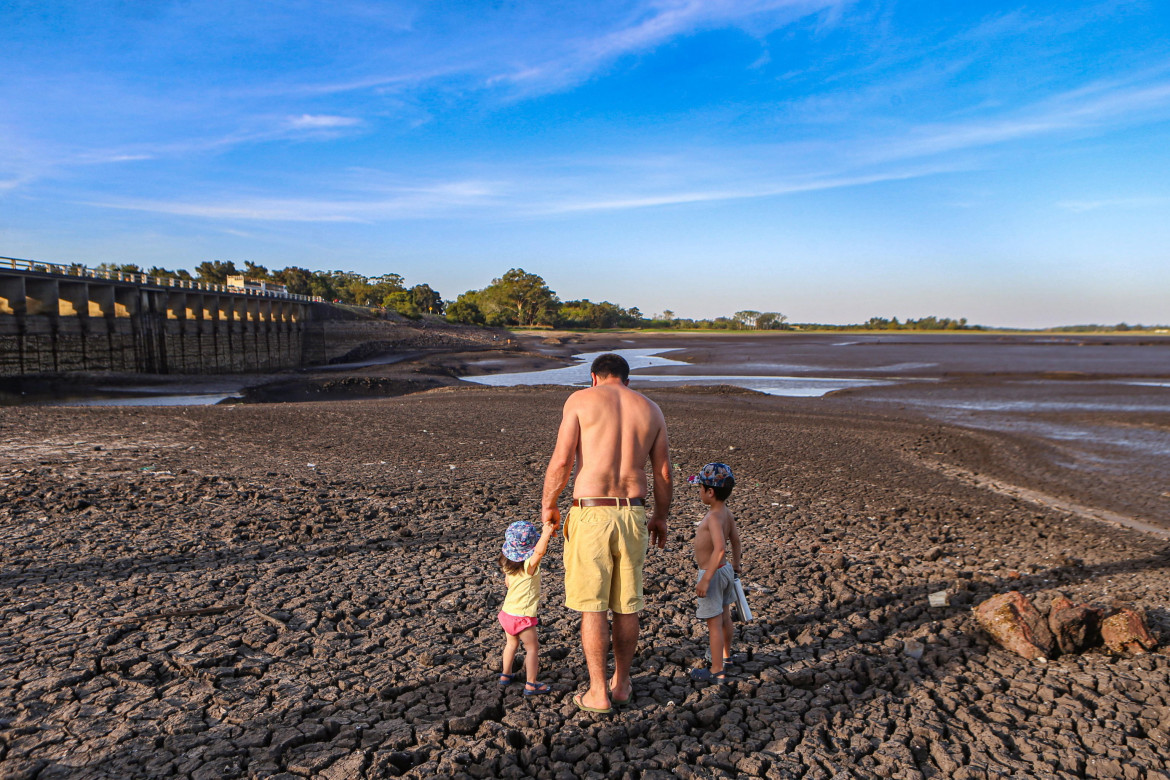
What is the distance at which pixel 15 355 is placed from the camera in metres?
30.8

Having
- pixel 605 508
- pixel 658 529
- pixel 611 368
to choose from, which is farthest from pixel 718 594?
pixel 611 368

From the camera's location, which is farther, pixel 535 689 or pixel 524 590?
pixel 535 689

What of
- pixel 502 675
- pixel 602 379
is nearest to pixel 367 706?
pixel 502 675

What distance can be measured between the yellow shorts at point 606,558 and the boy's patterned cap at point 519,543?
27cm

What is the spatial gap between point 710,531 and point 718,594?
16.2 inches

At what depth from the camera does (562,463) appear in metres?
3.58

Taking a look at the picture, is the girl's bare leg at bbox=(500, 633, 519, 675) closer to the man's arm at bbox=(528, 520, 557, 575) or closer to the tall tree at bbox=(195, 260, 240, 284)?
A: the man's arm at bbox=(528, 520, 557, 575)

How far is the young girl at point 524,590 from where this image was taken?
3.66 metres

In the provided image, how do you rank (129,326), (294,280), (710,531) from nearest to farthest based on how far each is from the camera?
(710,531) → (129,326) → (294,280)

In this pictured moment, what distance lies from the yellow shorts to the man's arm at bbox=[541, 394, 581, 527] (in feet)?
0.40

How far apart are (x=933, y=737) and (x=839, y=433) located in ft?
39.9

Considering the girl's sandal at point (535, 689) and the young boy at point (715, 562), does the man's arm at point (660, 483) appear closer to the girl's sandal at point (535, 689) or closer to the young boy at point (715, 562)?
the young boy at point (715, 562)

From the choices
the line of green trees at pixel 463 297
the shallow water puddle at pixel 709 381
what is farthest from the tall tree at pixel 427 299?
the shallow water puddle at pixel 709 381

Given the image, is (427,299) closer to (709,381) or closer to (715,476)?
(709,381)
